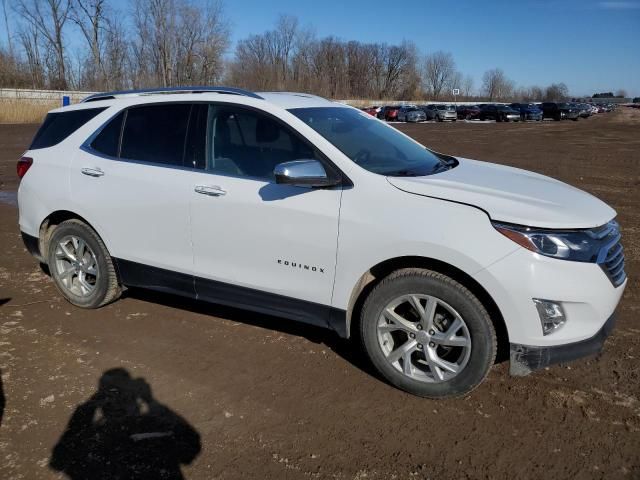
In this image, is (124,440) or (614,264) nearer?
(124,440)

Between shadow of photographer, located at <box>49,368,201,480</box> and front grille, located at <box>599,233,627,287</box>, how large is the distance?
99.2 inches

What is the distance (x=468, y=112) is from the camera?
57.8 m

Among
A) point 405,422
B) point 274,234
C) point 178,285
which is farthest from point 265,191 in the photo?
point 405,422

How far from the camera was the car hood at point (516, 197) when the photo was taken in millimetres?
2951

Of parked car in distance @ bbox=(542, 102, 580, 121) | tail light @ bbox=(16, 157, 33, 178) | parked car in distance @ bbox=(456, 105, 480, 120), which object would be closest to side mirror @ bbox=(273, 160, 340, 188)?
tail light @ bbox=(16, 157, 33, 178)

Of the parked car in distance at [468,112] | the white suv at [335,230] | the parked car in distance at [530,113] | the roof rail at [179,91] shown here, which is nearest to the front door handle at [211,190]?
the white suv at [335,230]

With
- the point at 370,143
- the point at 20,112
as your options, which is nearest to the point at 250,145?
the point at 370,143

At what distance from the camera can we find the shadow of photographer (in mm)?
2676

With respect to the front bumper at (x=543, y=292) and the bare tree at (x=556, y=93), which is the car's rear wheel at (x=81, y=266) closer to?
the front bumper at (x=543, y=292)

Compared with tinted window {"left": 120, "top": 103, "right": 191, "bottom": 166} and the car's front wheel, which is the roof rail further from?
the car's front wheel

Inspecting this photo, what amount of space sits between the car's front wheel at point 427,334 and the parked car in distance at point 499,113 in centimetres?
5290

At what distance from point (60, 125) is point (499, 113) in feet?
177

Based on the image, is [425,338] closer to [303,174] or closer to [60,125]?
[303,174]

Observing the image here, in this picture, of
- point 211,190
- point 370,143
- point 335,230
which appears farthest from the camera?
point 370,143
